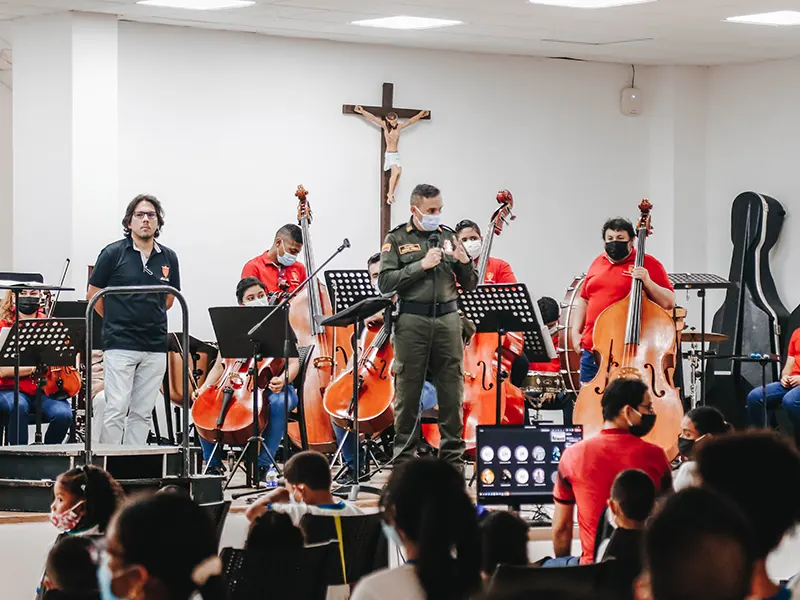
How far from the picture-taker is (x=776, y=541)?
227 cm

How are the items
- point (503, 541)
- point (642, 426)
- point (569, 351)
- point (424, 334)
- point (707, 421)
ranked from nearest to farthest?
1. point (503, 541)
2. point (642, 426)
3. point (707, 421)
4. point (424, 334)
5. point (569, 351)

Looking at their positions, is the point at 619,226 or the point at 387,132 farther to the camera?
the point at 387,132

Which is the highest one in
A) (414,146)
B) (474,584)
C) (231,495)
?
(414,146)

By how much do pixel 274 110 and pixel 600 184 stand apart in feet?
9.91

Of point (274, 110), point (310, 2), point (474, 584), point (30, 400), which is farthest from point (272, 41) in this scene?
point (474, 584)

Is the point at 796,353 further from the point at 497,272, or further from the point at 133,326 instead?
the point at 133,326

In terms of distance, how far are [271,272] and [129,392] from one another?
2454 millimetres

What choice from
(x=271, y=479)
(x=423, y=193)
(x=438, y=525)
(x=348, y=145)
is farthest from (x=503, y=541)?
(x=348, y=145)

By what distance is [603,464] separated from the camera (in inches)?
175

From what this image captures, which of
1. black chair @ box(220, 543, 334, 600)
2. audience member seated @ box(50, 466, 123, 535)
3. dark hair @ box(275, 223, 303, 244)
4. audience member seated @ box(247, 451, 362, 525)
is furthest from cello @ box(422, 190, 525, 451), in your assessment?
black chair @ box(220, 543, 334, 600)

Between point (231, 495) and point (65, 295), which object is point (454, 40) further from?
point (231, 495)

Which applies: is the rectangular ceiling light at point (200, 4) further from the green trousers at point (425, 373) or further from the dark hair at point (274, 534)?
the dark hair at point (274, 534)

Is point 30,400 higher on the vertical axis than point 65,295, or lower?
lower

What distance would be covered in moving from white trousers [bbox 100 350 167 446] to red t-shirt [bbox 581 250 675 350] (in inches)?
96.0
